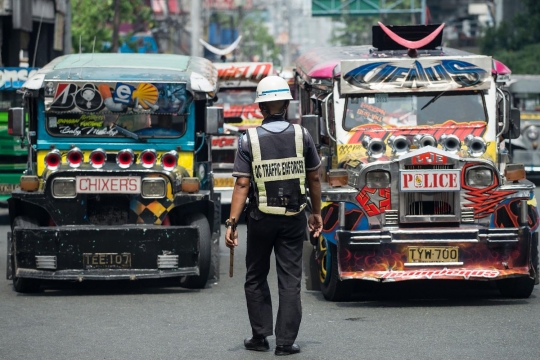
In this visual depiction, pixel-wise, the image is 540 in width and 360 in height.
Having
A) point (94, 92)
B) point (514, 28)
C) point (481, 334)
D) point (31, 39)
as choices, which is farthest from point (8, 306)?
point (514, 28)

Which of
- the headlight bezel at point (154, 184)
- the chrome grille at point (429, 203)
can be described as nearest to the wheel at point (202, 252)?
the headlight bezel at point (154, 184)

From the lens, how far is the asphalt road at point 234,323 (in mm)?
7930

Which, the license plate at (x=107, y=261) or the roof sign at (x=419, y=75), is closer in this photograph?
the license plate at (x=107, y=261)

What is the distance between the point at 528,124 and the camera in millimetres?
25000

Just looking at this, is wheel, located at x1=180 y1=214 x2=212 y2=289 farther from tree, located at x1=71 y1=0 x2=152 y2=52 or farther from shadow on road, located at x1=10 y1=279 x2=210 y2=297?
tree, located at x1=71 y1=0 x2=152 y2=52

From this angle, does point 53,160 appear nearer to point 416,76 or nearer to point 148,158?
point 148,158

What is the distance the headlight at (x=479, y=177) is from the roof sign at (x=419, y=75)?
1.45m

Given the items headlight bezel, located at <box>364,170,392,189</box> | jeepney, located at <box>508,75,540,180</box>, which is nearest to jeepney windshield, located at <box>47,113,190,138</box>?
headlight bezel, located at <box>364,170,392,189</box>

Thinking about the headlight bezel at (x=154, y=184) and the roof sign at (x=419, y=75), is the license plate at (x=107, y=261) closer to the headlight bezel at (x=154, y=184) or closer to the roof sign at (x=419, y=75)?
the headlight bezel at (x=154, y=184)

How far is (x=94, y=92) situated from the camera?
1130cm

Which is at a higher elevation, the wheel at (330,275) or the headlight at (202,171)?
the headlight at (202,171)

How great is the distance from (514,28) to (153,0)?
21037mm

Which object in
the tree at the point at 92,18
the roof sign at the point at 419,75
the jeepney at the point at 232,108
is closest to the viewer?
the roof sign at the point at 419,75

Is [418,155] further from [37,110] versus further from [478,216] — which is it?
[37,110]
